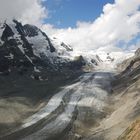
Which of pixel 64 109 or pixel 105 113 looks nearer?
pixel 105 113

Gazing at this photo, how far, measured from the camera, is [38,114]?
309ft

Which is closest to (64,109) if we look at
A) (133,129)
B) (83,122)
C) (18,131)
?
(83,122)

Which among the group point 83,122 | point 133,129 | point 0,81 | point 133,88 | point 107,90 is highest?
point 0,81

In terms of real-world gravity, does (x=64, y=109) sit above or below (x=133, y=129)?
above

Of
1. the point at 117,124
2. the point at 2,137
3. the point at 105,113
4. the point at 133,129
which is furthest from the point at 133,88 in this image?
the point at 133,129

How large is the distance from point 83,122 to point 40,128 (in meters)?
9.72

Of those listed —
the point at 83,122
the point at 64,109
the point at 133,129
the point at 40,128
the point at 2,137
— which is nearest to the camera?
the point at 133,129

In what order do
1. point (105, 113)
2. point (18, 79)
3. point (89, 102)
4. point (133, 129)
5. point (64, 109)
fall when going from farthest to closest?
point (18, 79) < point (89, 102) < point (64, 109) < point (105, 113) < point (133, 129)

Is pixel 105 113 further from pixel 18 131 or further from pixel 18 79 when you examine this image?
pixel 18 79

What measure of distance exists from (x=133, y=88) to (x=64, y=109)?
21.2 metres

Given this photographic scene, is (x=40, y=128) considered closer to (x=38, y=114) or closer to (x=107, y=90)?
(x=38, y=114)

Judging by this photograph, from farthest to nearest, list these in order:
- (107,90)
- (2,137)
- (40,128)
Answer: (107,90) < (40,128) < (2,137)

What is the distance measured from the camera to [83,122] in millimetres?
83125

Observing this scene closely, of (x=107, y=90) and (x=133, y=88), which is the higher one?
(x=107, y=90)
